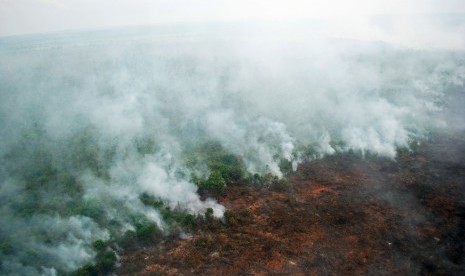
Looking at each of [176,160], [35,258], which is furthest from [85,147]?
[35,258]

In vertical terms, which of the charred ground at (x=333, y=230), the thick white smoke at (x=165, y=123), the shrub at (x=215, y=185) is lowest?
the charred ground at (x=333, y=230)

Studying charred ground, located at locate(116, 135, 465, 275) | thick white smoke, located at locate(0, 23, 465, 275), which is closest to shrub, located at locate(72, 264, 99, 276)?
thick white smoke, located at locate(0, 23, 465, 275)

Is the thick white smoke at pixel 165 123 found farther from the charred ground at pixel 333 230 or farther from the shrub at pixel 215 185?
the charred ground at pixel 333 230

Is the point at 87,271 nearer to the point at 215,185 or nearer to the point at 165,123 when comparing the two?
the point at 215,185

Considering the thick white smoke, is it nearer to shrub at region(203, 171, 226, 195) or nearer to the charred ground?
shrub at region(203, 171, 226, 195)

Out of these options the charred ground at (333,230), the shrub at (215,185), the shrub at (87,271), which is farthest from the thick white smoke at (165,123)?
the charred ground at (333,230)
